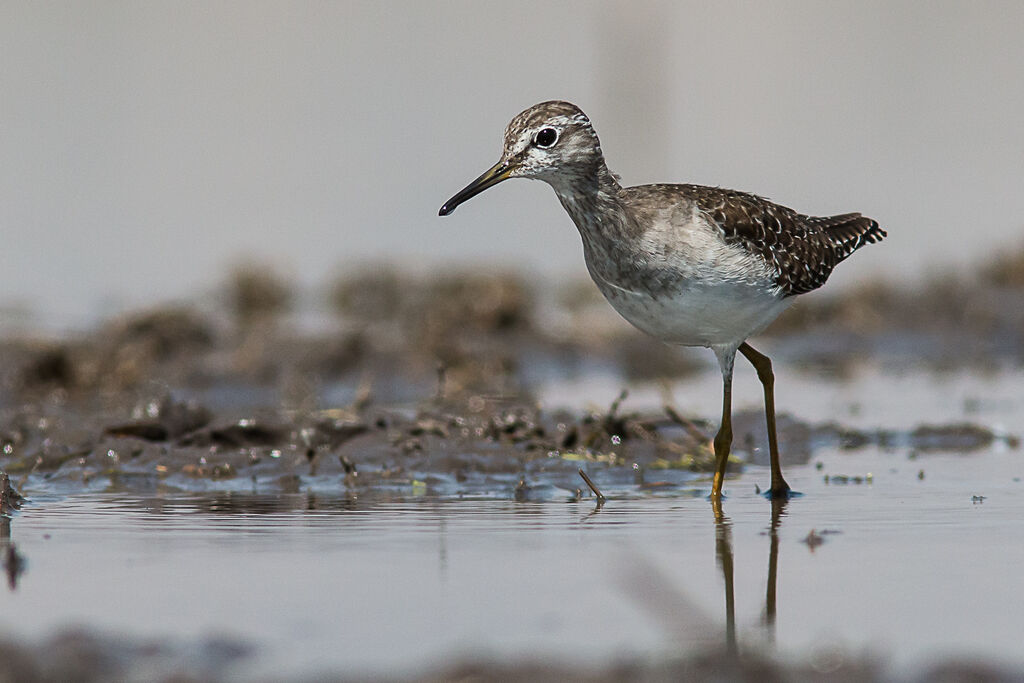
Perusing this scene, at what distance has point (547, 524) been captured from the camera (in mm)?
6688

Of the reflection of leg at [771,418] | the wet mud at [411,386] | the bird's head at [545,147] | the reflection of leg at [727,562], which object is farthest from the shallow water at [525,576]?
the bird's head at [545,147]

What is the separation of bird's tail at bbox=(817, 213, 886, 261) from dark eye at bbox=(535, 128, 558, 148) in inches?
84.9

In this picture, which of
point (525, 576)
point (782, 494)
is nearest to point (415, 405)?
point (782, 494)

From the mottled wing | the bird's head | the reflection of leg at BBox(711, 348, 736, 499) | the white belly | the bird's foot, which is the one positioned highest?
the bird's head

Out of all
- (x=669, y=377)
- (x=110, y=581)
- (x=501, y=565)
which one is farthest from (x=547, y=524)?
(x=669, y=377)

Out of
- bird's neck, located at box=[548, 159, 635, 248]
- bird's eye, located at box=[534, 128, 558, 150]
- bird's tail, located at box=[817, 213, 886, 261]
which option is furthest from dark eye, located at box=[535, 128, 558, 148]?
bird's tail, located at box=[817, 213, 886, 261]

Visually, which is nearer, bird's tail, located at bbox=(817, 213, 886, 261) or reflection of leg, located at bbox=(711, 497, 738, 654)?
reflection of leg, located at bbox=(711, 497, 738, 654)

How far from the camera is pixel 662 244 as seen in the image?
7.59 meters

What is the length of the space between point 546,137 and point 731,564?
8.94 feet

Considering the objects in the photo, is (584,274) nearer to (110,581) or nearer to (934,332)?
(934,332)

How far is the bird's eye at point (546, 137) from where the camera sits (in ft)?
24.9

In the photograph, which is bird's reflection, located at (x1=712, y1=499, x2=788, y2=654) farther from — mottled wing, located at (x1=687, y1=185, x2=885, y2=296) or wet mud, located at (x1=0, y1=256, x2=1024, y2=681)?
mottled wing, located at (x1=687, y1=185, x2=885, y2=296)

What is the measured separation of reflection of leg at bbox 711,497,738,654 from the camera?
15.8ft

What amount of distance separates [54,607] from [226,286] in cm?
1096
